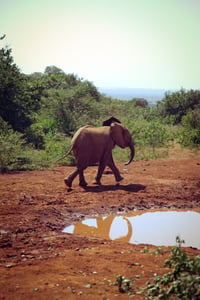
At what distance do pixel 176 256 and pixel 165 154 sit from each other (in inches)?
465

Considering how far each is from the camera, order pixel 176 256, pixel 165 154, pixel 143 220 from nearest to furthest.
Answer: pixel 176 256
pixel 143 220
pixel 165 154

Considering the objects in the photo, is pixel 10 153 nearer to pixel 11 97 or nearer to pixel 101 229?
pixel 11 97

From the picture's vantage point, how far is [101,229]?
829cm

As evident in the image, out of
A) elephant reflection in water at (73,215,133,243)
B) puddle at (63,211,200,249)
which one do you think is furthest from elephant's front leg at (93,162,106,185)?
elephant reflection in water at (73,215,133,243)

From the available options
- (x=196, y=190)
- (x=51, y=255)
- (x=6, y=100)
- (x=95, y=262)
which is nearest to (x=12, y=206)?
(x=51, y=255)

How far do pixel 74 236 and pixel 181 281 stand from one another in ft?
11.1

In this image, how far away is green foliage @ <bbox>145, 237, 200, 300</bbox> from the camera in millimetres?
4164

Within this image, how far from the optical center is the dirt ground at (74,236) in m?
5.23

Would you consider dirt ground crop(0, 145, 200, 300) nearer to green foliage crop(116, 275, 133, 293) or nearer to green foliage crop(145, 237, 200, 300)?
green foliage crop(116, 275, 133, 293)

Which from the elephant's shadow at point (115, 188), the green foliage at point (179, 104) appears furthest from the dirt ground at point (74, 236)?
the green foliage at point (179, 104)

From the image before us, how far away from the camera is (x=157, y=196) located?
32.9ft

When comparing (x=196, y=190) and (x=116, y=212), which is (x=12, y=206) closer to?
(x=116, y=212)

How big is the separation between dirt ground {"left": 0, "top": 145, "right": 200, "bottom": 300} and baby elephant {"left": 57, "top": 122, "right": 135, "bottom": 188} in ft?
1.35

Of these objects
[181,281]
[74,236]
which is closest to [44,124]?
[74,236]
